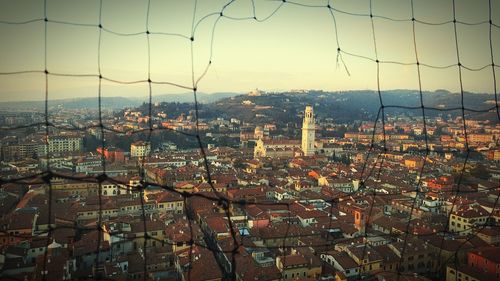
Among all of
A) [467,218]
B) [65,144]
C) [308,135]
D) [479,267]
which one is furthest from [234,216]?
[308,135]

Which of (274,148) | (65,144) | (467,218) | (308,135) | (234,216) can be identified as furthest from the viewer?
(274,148)

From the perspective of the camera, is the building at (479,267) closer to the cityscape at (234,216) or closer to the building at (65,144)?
the cityscape at (234,216)

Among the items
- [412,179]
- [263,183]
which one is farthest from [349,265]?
[412,179]

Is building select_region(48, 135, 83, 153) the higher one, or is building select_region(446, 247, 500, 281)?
building select_region(48, 135, 83, 153)

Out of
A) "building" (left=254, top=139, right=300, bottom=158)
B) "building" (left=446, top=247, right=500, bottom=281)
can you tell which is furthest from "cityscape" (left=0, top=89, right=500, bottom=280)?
"building" (left=254, top=139, right=300, bottom=158)

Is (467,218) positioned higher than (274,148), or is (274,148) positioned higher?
(274,148)

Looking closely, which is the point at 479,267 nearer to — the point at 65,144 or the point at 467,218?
the point at 467,218

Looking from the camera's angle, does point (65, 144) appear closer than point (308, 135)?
Yes

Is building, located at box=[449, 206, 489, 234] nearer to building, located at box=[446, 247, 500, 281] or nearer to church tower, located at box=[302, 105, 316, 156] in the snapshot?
building, located at box=[446, 247, 500, 281]

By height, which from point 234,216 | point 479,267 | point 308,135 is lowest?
point 479,267
